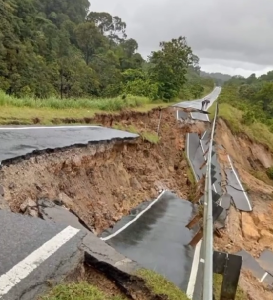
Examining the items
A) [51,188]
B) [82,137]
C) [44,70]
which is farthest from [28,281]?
[44,70]

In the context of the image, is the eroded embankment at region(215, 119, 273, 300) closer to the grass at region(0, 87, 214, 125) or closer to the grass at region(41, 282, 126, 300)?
the grass at region(41, 282, 126, 300)

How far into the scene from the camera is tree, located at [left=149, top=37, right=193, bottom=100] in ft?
99.2

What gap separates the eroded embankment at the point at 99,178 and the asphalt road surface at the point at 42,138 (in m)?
0.19

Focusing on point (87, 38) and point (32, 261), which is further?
point (87, 38)

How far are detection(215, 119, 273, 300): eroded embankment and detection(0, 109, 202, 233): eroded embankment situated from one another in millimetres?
2152

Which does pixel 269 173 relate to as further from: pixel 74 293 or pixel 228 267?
pixel 74 293

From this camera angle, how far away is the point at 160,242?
7098 millimetres

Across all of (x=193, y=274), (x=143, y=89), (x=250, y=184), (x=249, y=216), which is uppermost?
(x=143, y=89)

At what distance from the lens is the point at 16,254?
133 inches

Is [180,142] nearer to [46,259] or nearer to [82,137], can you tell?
[82,137]

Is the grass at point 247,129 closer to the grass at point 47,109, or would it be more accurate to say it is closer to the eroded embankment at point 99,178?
the grass at point 47,109

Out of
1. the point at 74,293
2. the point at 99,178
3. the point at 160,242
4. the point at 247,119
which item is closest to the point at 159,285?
the point at 74,293

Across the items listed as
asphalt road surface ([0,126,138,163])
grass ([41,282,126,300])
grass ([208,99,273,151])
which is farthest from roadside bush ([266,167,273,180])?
grass ([41,282,126,300])

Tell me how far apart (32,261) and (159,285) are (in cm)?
133
